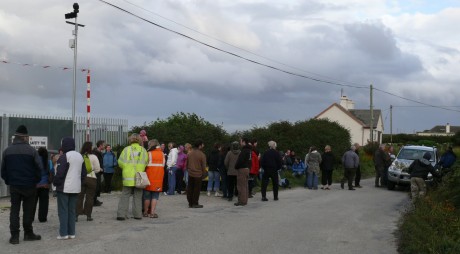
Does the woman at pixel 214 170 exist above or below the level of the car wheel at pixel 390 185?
above

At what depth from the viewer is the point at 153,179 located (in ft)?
42.6

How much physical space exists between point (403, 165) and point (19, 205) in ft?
54.9

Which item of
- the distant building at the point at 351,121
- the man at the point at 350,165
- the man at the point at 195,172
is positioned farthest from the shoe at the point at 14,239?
the distant building at the point at 351,121

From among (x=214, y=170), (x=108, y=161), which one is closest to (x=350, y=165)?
(x=214, y=170)

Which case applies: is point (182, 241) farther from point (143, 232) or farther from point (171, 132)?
point (171, 132)

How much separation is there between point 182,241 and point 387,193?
44.9 ft

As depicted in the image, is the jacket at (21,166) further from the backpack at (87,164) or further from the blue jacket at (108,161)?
the blue jacket at (108,161)

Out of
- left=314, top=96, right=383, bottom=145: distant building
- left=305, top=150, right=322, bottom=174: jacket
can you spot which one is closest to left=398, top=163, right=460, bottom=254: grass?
left=305, top=150, right=322, bottom=174: jacket

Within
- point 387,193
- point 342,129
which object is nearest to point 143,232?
point 387,193

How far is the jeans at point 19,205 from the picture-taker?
9656mm

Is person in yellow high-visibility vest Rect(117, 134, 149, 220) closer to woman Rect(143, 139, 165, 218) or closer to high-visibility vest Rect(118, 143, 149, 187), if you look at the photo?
high-visibility vest Rect(118, 143, 149, 187)

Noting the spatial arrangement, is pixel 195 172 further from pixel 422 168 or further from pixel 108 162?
pixel 422 168

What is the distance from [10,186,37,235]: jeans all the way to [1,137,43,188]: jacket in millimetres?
95

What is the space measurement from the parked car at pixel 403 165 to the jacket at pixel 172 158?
29.7 feet
